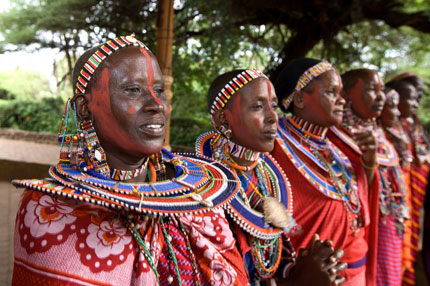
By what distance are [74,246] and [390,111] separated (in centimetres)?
325

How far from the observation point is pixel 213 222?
4.50 ft

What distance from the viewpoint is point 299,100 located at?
242cm

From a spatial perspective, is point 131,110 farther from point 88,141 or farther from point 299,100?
point 299,100

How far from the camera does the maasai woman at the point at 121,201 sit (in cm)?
106

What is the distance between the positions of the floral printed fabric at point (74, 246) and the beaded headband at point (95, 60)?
0.38 metres

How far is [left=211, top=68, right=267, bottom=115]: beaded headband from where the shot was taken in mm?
1757

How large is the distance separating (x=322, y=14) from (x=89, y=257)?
5.11 metres

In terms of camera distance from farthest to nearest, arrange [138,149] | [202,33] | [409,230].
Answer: [202,33]
[409,230]
[138,149]

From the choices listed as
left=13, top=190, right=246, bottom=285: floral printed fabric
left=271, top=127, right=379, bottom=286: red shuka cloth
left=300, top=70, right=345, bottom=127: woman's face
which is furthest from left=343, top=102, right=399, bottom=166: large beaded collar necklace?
left=13, top=190, right=246, bottom=285: floral printed fabric

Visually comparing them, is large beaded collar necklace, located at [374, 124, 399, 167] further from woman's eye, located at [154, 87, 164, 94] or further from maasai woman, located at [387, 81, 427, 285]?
woman's eye, located at [154, 87, 164, 94]

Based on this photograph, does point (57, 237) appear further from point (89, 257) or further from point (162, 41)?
point (162, 41)

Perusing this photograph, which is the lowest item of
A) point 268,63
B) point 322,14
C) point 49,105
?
point 49,105

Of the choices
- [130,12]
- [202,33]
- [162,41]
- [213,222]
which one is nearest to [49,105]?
[130,12]

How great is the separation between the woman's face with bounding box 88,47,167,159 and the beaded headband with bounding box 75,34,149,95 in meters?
0.02
